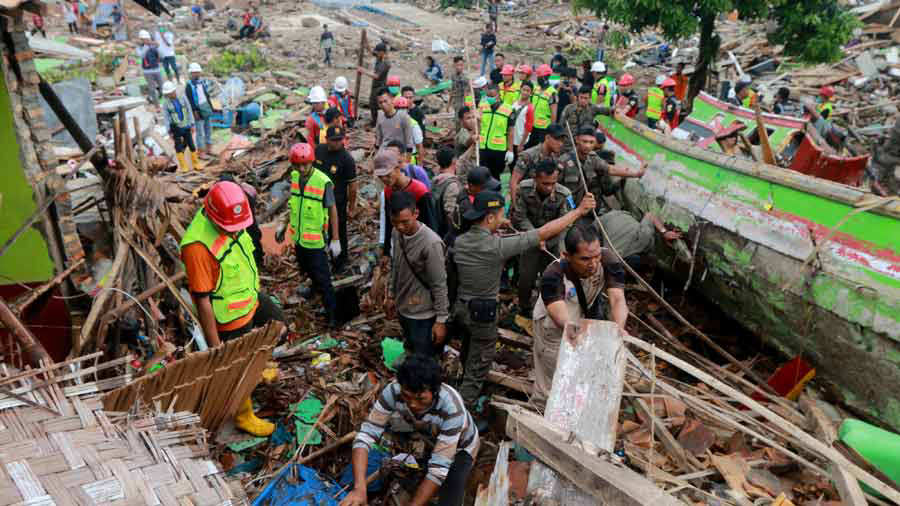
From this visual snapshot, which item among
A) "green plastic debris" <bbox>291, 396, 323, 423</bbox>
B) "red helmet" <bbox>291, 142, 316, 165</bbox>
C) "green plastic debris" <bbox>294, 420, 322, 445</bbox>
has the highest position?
"red helmet" <bbox>291, 142, 316, 165</bbox>

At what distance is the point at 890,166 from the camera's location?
7.92 m

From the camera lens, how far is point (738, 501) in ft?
8.67

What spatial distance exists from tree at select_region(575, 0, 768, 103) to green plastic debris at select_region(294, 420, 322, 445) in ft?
31.2

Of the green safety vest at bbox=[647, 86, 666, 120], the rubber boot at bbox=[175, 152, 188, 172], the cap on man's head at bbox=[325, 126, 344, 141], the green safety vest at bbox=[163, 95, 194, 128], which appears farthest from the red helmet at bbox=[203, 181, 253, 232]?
the green safety vest at bbox=[647, 86, 666, 120]

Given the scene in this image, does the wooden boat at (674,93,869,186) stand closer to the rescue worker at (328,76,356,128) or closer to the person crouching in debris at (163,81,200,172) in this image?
the rescue worker at (328,76,356,128)

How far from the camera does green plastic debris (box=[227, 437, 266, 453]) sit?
448cm

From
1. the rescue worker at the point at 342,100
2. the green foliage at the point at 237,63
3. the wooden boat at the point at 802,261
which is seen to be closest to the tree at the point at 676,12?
the rescue worker at the point at 342,100

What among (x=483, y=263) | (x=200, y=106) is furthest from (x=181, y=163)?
(x=483, y=263)

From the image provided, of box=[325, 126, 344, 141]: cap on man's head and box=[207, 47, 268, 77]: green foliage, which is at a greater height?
box=[325, 126, 344, 141]: cap on man's head

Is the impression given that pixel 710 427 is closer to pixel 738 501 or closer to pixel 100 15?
pixel 738 501

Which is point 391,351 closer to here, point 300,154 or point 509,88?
point 300,154

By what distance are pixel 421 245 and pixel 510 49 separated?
788 inches

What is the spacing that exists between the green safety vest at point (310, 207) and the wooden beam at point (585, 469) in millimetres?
3882

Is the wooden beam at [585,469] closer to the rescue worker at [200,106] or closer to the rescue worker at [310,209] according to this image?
the rescue worker at [310,209]
